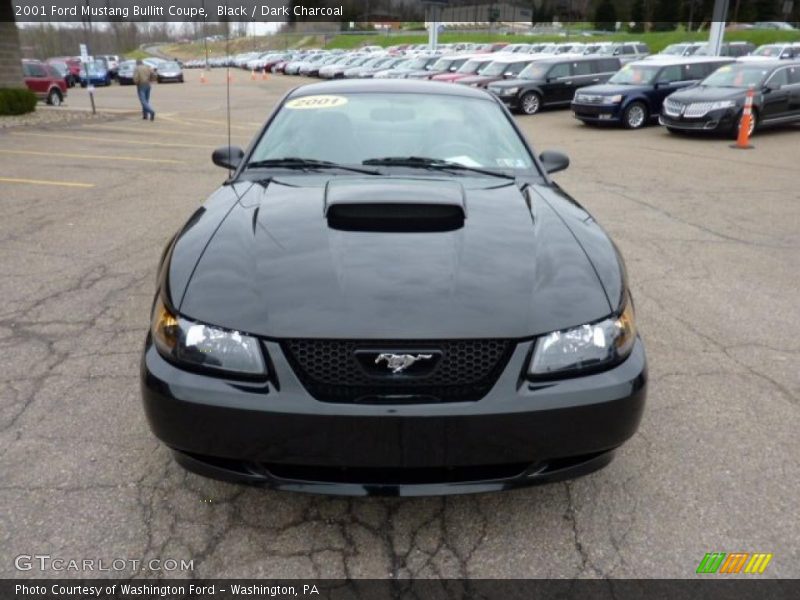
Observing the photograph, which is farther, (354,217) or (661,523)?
(354,217)

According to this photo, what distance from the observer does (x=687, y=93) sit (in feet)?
48.2

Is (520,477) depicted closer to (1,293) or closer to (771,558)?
(771,558)

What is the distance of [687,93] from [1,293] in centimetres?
1444

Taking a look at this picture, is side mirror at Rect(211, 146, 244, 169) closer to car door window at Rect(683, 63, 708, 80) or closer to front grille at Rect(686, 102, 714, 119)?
front grille at Rect(686, 102, 714, 119)

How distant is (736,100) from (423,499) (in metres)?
14.3

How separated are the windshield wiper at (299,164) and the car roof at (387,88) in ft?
2.47

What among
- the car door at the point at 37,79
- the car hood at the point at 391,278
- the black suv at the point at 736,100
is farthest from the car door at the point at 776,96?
the car door at the point at 37,79

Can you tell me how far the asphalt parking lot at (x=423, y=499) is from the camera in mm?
2312

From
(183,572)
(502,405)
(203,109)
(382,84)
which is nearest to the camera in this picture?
(502,405)

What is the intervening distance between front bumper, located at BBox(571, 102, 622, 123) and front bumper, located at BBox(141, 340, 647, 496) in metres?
15.3

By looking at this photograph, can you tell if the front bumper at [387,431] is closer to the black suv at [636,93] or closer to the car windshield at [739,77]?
the car windshield at [739,77]

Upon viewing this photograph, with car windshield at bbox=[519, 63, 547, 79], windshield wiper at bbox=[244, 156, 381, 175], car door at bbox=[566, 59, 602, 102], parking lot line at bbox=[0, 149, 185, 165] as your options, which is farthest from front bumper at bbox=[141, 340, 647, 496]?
car door at bbox=[566, 59, 602, 102]

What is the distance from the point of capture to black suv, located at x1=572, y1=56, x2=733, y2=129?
16062 mm

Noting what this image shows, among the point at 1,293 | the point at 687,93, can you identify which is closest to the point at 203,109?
the point at 687,93
